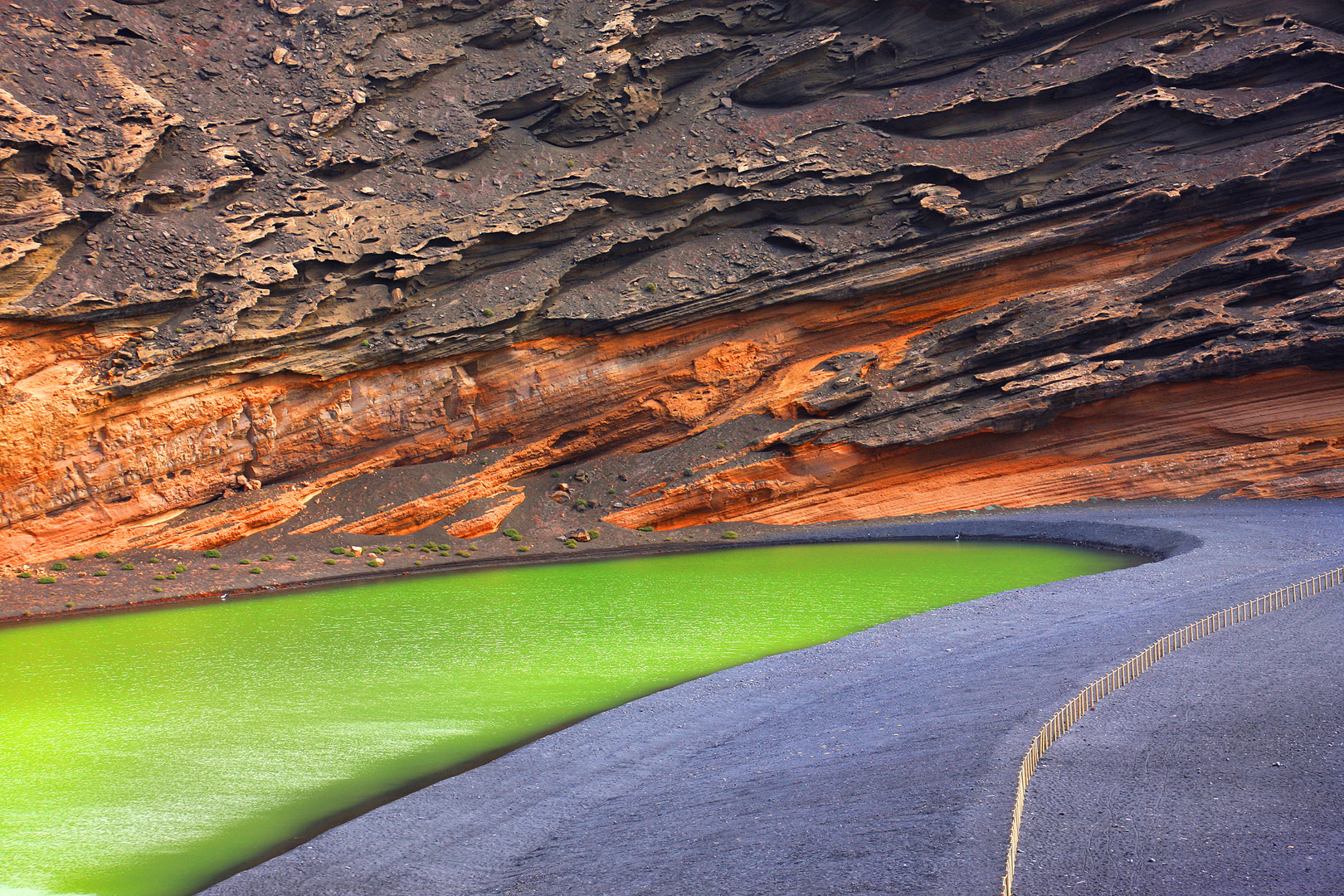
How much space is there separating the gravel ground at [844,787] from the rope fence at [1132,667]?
88 mm

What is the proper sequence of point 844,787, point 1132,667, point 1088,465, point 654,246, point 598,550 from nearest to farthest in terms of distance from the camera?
1. point 844,787
2. point 1132,667
3. point 598,550
4. point 1088,465
5. point 654,246

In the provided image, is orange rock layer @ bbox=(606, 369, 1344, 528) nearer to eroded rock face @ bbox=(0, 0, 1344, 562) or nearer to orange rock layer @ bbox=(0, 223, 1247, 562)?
eroded rock face @ bbox=(0, 0, 1344, 562)

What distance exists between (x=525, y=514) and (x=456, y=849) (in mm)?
20431

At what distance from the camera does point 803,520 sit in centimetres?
2672

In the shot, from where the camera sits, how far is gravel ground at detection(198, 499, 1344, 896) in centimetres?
454

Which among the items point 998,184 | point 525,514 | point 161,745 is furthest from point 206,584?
point 998,184

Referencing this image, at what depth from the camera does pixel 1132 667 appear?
24.2ft

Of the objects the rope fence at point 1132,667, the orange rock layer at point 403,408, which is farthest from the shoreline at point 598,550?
the rope fence at point 1132,667

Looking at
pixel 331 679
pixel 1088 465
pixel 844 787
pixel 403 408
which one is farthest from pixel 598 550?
pixel 844 787

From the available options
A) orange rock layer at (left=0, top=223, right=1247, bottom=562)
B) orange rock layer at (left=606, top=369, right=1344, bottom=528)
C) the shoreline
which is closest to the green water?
the shoreline

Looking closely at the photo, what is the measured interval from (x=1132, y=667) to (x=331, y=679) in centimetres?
1018

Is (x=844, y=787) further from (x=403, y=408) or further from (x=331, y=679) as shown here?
(x=403, y=408)

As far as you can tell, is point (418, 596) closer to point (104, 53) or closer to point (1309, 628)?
point (1309, 628)

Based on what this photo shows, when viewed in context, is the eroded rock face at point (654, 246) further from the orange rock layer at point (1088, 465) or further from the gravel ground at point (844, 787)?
the gravel ground at point (844, 787)
